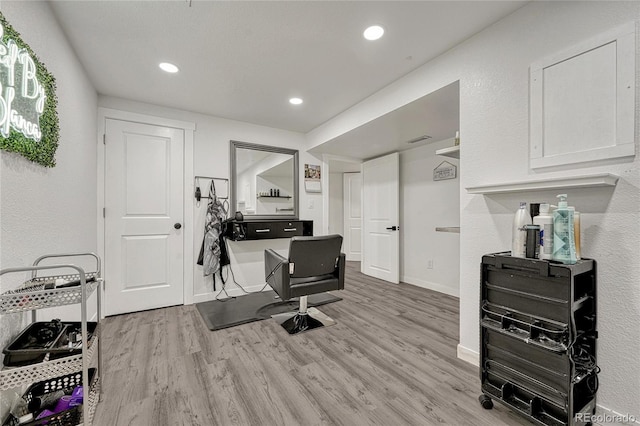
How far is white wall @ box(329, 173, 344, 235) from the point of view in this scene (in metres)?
6.12

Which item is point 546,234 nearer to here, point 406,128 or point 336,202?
point 406,128

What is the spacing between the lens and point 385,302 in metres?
3.17

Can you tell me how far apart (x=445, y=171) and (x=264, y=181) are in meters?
2.47

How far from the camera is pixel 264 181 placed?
145 inches

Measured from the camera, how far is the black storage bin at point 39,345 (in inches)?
41.8

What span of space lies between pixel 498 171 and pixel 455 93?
31.6 inches

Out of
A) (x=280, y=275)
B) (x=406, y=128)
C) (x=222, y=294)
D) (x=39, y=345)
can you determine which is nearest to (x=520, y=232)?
(x=280, y=275)

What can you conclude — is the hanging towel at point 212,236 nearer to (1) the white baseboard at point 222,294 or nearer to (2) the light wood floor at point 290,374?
(1) the white baseboard at point 222,294

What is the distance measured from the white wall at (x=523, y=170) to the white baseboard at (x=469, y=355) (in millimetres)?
22

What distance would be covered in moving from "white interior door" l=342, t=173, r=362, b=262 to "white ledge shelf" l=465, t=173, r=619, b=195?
4340 mm

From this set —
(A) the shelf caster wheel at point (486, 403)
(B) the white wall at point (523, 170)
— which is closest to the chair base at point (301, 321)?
(B) the white wall at point (523, 170)

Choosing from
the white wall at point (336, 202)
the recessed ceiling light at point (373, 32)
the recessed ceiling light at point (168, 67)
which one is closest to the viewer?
the recessed ceiling light at point (373, 32)

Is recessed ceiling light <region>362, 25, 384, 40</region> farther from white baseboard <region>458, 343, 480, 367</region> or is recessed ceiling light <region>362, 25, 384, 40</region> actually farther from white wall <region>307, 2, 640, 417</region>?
white baseboard <region>458, 343, 480, 367</region>

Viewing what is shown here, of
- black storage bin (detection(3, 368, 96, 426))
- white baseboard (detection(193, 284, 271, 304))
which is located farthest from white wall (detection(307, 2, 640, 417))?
white baseboard (detection(193, 284, 271, 304))
